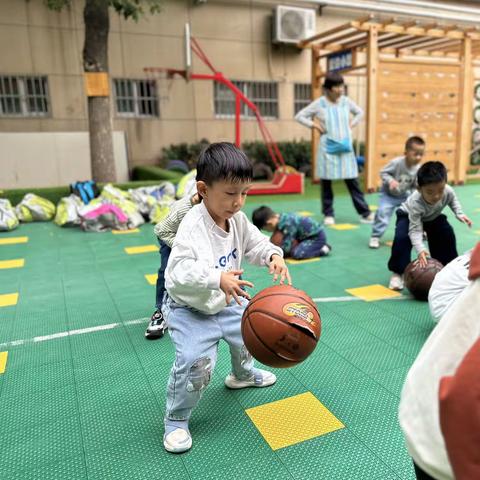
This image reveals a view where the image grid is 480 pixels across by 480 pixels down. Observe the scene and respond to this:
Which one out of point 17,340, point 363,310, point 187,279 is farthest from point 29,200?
point 187,279

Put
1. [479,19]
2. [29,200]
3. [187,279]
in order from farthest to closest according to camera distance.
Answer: [479,19] → [29,200] → [187,279]

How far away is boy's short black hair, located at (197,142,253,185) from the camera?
6.54ft

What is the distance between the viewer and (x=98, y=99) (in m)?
8.96

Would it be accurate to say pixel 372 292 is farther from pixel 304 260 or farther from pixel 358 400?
pixel 358 400

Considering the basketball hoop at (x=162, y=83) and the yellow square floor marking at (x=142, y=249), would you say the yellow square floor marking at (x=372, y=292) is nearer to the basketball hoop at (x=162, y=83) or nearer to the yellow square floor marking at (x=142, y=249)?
the yellow square floor marking at (x=142, y=249)

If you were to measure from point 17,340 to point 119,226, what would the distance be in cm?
394

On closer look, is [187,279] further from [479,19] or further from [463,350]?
[479,19]

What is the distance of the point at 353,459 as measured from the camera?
2.03m

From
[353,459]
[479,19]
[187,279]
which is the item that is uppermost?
[479,19]

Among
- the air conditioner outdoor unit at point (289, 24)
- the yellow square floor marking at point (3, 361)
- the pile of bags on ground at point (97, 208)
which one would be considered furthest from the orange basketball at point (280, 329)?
the air conditioner outdoor unit at point (289, 24)

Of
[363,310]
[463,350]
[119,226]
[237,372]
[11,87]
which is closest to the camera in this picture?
[463,350]

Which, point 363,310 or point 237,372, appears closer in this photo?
point 237,372

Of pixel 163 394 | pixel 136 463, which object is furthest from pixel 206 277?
pixel 163 394

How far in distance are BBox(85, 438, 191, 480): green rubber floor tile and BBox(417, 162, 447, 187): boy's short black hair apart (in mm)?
2785
